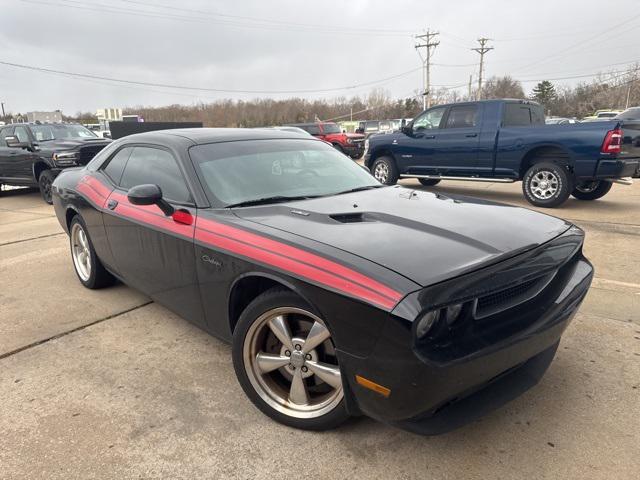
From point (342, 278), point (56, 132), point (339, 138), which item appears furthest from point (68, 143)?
point (339, 138)

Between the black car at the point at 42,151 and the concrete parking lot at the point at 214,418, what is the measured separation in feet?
22.5

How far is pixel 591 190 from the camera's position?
852cm

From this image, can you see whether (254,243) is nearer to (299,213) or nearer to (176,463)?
(299,213)

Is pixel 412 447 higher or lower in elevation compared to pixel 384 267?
lower

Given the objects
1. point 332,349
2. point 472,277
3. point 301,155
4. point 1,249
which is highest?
point 301,155

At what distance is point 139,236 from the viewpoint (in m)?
3.28

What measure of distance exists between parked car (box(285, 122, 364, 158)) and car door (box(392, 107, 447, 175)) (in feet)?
30.1

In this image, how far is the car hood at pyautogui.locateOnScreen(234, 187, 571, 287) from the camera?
1.98 m

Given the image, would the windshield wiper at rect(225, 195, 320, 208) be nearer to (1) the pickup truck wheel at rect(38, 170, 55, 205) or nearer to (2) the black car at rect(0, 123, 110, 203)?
(2) the black car at rect(0, 123, 110, 203)

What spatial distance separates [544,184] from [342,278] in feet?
23.8

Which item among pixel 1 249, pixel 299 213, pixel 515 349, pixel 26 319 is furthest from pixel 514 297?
pixel 1 249

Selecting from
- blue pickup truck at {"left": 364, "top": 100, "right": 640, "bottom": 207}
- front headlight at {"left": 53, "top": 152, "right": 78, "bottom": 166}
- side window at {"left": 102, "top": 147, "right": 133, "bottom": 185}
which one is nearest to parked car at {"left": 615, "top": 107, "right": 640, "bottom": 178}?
blue pickup truck at {"left": 364, "top": 100, "right": 640, "bottom": 207}

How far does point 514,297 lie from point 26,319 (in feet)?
12.3

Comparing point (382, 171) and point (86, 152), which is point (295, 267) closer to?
point (382, 171)
